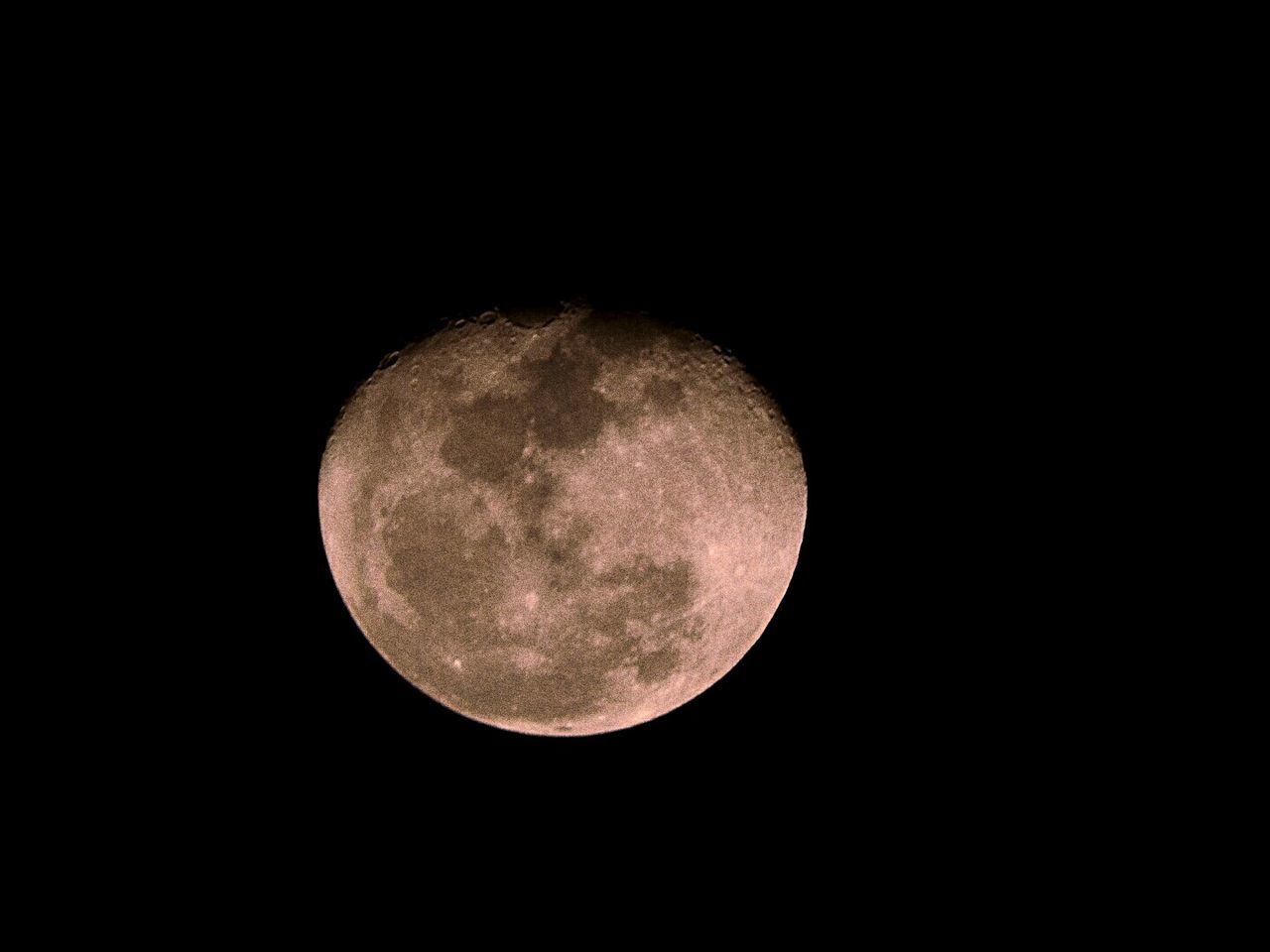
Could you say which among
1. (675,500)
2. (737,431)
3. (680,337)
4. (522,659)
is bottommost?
(522,659)

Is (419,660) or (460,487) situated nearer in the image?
→ (460,487)

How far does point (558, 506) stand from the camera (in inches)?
88.0

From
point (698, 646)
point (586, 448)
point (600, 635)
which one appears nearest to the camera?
point (586, 448)

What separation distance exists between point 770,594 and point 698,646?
314mm

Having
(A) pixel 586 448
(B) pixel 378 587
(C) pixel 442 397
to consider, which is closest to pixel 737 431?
(A) pixel 586 448

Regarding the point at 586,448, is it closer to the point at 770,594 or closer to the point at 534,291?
the point at 534,291

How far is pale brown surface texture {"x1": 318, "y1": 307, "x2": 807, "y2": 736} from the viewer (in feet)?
7.38

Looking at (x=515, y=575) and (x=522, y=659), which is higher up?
(x=515, y=575)

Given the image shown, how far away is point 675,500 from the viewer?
229 centimetres

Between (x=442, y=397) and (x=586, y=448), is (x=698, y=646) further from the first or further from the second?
Result: (x=442, y=397)

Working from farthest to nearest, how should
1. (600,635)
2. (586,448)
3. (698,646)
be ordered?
(698,646)
(600,635)
(586,448)

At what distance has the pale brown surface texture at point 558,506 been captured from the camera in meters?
2.25

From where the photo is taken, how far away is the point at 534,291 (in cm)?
239

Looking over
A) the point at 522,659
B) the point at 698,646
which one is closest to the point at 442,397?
the point at 522,659
